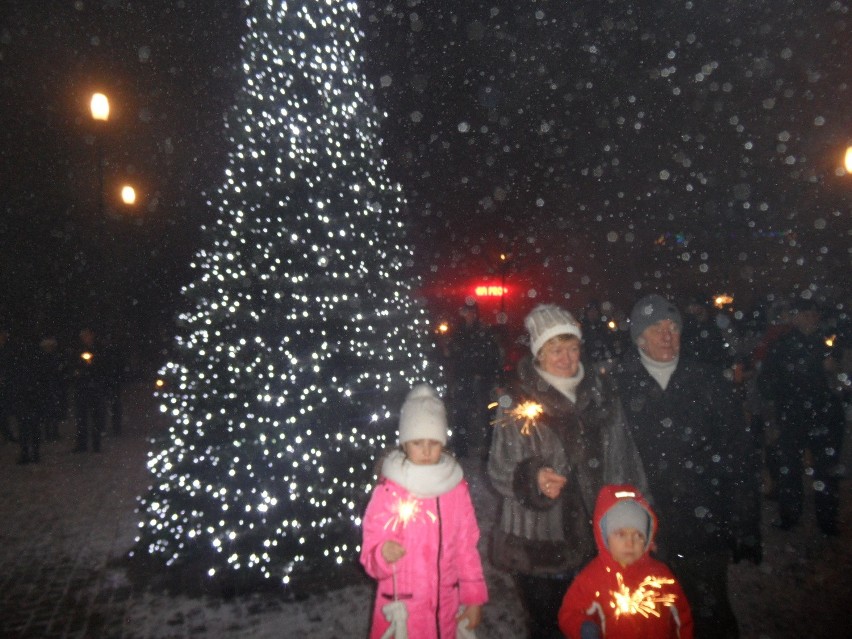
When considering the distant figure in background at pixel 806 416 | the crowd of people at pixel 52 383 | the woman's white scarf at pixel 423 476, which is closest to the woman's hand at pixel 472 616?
the woman's white scarf at pixel 423 476

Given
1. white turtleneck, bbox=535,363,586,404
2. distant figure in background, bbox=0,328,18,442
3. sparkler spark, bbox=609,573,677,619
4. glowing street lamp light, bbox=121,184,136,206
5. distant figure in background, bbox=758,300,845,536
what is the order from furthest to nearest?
glowing street lamp light, bbox=121,184,136,206 < distant figure in background, bbox=0,328,18,442 < distant figure in background, bbox=758,300,845,536 < white turtleneck, bbox=535,363,586,404 < sparkler spark, bbox=609,573,677,619

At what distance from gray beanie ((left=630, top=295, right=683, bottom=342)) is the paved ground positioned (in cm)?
248

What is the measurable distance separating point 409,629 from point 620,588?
1079mm

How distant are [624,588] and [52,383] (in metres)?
9.74

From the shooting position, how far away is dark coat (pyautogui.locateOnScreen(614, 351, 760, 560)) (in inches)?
122

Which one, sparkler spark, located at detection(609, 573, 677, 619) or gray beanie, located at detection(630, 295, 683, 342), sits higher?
gray beanie, located at detection(630, 295, 683, 342)

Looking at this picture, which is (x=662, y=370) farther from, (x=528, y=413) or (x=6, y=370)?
(x=6, y=370)

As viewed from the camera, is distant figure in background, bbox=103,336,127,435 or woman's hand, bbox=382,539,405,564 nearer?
woman's hand, bbox=382,539,405,564

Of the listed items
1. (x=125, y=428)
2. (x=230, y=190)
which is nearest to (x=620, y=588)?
(x=230, y=190)

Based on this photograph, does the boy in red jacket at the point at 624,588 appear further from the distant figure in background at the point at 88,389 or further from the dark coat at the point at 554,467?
the distant figure in background at the point at 88,389

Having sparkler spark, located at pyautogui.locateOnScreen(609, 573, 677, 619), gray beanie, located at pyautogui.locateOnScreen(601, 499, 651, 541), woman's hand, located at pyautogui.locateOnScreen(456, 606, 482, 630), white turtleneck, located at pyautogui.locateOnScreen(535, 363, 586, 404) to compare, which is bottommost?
woman's hand, located at pyautogui.locateOnScreen(456, 606, 482, 630)

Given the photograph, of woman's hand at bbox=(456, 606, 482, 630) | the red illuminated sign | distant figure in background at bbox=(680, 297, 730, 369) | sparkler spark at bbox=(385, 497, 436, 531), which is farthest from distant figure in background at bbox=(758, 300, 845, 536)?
the red illuminated sign

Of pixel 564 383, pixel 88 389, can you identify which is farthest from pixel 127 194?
pixel 564 383

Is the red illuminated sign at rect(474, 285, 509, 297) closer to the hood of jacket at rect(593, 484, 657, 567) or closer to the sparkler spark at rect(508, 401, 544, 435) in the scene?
the sparkler spark at rect(508, 401, 544, 435)
